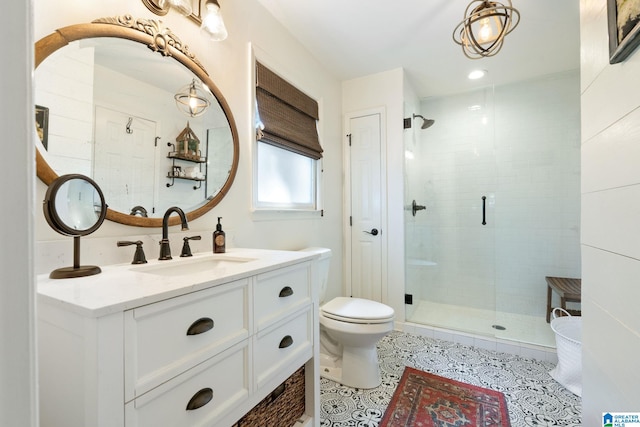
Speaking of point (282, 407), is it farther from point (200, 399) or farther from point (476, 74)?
point (476, 74)

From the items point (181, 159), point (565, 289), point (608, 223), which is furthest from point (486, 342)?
point (181, 159)

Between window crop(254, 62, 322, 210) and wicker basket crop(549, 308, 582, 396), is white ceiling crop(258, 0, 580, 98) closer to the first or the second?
window crop(254, 62, 322, 210)

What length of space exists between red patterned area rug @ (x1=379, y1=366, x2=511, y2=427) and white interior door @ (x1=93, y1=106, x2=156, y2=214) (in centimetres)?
159

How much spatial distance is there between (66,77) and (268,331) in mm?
1109

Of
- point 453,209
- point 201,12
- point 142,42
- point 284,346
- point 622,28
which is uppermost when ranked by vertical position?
point 201,12

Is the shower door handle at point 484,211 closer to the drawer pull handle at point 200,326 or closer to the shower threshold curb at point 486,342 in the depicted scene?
the shower threshold curb at point 486,342

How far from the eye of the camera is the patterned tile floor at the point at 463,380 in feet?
4.83

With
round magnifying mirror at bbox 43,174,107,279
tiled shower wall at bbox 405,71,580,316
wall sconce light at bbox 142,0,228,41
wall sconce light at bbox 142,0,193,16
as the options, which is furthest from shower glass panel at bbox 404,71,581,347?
round magnifying mirror at bbox 43,174,107,279

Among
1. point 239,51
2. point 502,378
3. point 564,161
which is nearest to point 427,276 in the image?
point 502,378

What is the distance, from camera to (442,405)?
154cm

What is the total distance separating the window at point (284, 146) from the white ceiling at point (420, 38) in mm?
438

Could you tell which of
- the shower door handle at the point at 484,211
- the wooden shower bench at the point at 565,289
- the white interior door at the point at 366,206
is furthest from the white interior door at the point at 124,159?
the shower door handle at the point at 484,211

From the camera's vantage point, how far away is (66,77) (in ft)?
3.06

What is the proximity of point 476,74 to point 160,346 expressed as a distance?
319 centimetres
